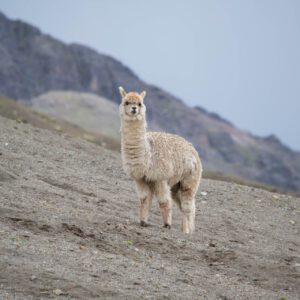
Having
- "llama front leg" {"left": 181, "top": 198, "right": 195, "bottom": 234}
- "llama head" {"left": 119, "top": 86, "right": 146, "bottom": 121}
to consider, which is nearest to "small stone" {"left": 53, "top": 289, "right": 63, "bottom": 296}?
"llama head" {"left": 119, "top": 86, "right": 146, "bottom": 121}

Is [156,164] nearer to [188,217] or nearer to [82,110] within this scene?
[188,217]

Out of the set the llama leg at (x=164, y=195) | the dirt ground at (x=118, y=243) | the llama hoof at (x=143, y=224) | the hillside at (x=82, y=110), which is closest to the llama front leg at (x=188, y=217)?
the dirt ground at (x=118, y=243)

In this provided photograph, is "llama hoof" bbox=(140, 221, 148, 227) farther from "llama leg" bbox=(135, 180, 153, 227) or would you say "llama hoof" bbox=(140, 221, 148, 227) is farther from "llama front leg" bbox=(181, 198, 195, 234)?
"llama front leg" bbox=(181, 198, 195, 234)

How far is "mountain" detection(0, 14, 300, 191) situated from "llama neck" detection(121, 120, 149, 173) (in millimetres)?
64585

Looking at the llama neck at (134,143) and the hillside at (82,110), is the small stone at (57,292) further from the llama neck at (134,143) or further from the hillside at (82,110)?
the hillside at (82,110)

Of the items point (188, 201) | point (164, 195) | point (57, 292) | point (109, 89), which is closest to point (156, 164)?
point (164, 195)

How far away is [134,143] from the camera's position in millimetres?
11469

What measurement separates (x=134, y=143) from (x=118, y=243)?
1862 millimetres

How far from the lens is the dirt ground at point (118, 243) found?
8281 millimetres

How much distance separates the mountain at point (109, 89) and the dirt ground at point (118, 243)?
2374 inches

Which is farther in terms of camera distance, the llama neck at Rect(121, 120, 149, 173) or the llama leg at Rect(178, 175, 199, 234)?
the llama leg at Rect(178, 175, 199, 234)

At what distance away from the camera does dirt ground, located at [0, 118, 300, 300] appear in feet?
27.2

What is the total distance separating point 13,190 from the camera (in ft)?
39.9

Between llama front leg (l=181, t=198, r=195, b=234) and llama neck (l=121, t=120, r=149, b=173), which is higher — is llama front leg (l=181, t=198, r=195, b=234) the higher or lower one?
the lower one
